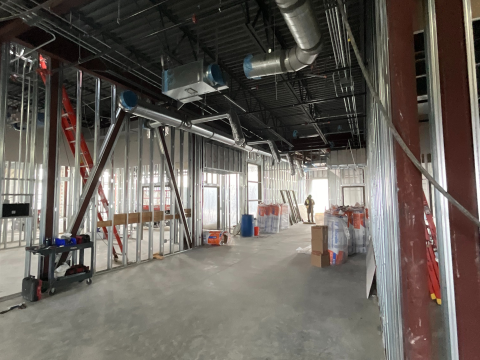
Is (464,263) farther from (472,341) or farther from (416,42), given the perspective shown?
(416,42)

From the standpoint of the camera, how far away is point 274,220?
10.5 meters

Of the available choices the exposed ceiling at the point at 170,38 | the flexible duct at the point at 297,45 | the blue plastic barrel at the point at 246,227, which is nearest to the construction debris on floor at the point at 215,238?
the blue plastic barrel at the point at 246,227

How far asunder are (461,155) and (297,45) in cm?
267

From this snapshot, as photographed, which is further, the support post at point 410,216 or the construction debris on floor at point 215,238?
the construction debris on floor at point 215,238

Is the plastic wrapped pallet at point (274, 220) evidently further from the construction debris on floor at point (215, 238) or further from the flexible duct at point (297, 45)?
the flexible duct at point (297, 45)

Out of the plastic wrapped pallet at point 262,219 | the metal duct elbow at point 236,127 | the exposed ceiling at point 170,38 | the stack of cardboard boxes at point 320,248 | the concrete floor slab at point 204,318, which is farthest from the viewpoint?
the plastic wrapped pallet at point 262,219

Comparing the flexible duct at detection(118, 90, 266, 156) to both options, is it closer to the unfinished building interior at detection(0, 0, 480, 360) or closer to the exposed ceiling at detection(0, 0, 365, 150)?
the unfinished building interior at detection(0, 0, 480, 360)

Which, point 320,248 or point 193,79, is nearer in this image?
point 193,79

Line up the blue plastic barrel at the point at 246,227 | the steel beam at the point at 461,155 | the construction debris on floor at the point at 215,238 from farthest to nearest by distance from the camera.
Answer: the blue plastic barrel at the point at 246,227
the construction debris on floor at the point at 215,238
the steel beam at the point at 461,155

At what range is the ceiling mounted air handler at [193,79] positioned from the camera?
369 centimetres

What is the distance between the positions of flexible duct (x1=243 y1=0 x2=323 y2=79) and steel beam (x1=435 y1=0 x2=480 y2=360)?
4.48 ft

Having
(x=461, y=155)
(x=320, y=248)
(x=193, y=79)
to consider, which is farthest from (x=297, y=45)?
(x=320, y=248)

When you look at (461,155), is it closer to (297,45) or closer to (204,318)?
(297,45)

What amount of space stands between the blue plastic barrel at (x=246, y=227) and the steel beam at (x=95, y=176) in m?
5.43
